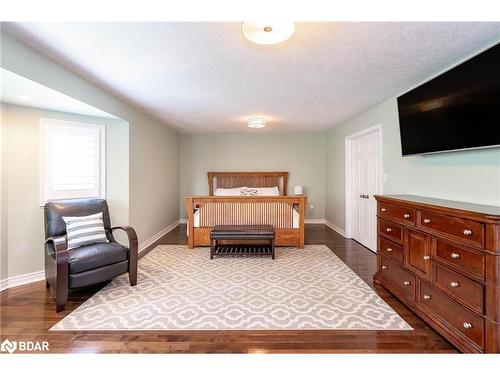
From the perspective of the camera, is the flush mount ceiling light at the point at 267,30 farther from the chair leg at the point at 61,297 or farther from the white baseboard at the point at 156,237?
the white baseboard at the point at 156,237

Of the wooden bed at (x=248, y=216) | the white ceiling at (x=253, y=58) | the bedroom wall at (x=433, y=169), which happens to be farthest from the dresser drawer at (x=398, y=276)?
the white ceiling at (x=253, y=58)

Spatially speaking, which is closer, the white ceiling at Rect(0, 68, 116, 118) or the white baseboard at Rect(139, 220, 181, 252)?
the white ceiling at Rect(0, 68, 116, 118)

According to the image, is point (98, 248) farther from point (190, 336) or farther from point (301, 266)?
point (301, 266)

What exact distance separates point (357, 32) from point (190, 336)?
8.94 feet

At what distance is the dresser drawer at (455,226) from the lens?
5.07ft

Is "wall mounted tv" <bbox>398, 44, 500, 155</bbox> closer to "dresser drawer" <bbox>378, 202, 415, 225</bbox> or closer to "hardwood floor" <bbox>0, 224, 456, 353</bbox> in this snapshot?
"dresser drawer" <bbox>378, 202, 415, 225</bbox>

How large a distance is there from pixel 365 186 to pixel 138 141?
4.14 m

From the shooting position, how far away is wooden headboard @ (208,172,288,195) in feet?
20.7

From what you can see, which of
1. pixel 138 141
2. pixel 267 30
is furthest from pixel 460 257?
pixel 138 141

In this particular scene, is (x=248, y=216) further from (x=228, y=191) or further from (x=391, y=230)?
(x=391, y=230)

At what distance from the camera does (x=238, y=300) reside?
241 cm

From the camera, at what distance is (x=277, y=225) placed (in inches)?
169

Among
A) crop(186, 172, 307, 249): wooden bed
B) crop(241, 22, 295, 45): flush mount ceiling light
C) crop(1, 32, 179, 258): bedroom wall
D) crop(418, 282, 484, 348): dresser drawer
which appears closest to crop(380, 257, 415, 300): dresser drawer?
crop(418, 282, 484, 348): dresser drawer

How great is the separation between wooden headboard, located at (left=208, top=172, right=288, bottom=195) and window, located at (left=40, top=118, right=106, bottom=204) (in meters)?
3.05
